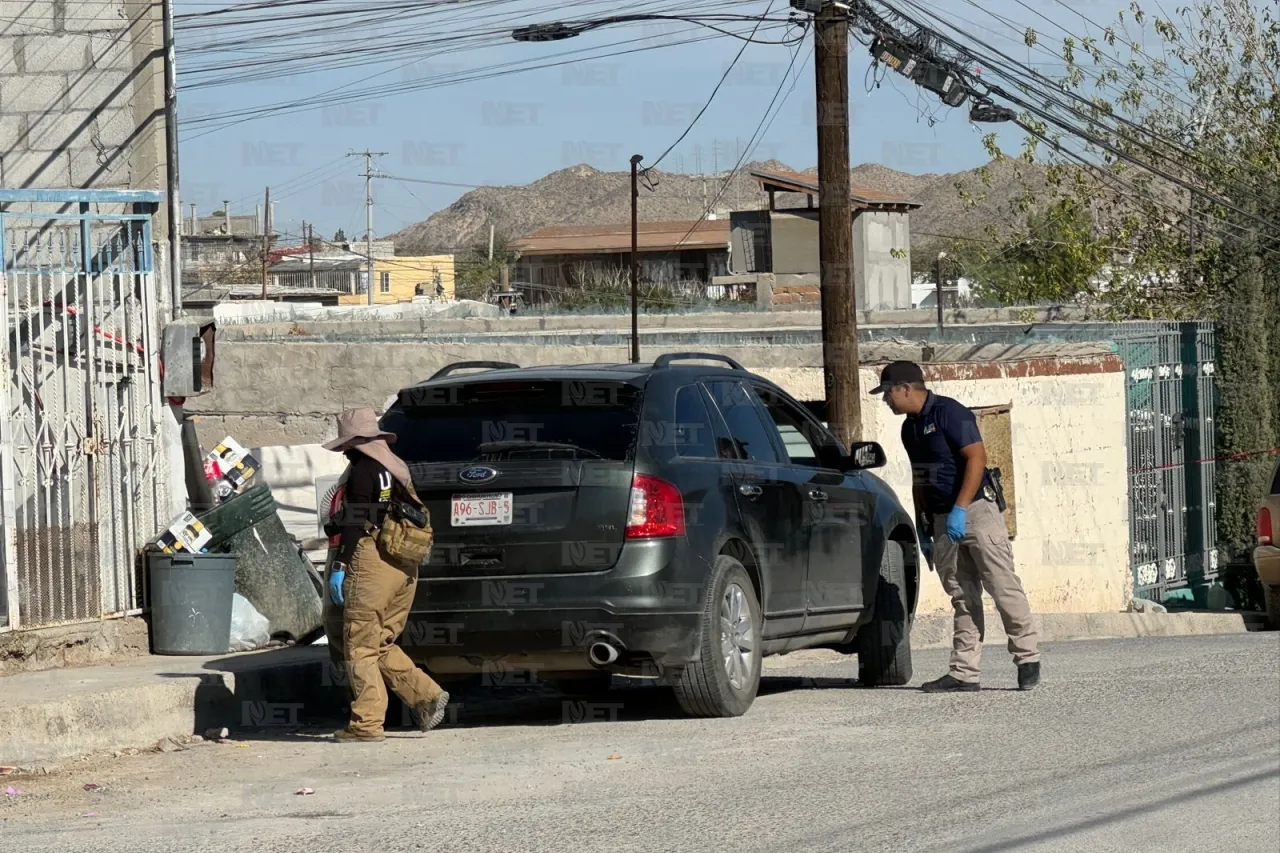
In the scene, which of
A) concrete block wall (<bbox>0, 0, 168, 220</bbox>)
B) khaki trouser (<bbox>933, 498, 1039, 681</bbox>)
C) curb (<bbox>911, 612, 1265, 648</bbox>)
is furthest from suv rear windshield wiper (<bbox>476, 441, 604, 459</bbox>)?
curb (<bbox>911, 612, 1265, 648</bbox>)

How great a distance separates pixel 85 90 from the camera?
A: 540 inches

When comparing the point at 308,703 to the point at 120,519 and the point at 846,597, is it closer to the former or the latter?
the point at 120,519

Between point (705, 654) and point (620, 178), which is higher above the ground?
point (620, 178)

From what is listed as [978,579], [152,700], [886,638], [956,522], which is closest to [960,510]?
[956,522]

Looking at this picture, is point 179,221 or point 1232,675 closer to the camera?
point 1232,675

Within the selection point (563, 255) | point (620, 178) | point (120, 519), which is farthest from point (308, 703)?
point (620, 178)

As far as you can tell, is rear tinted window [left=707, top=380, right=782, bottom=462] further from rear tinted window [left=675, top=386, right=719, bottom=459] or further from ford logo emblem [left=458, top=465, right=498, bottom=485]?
ford logo emblem [left=458, top=465, right=498, bottom=485]

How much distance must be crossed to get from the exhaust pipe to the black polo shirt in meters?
2.39

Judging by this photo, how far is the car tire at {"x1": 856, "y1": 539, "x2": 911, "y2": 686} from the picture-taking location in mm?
10617

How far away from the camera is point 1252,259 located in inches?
982

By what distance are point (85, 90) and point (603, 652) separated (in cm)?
756

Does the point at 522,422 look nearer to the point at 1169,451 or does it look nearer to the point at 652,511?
the point at 652,511

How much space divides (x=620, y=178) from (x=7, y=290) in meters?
185

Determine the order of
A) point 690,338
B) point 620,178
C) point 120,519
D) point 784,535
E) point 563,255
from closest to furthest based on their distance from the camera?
point 784,535, point 120,519, point 690,338, point 563,255, point 620,178
